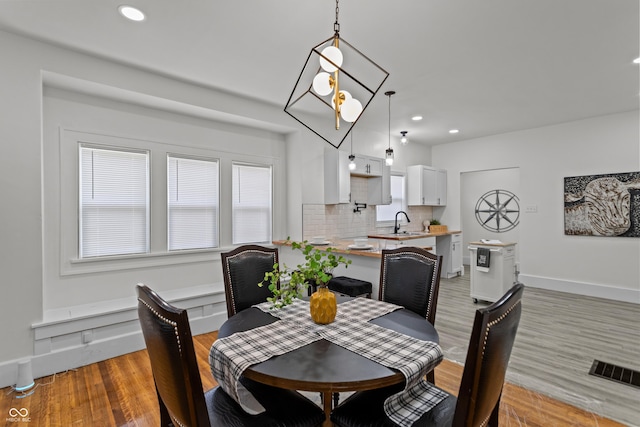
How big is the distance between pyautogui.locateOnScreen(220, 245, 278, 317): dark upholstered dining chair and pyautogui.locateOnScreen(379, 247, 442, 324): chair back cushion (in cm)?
87

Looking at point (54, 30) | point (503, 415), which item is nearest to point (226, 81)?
point (54, 30)

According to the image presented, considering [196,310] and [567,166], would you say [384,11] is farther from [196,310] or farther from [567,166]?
[567,166]

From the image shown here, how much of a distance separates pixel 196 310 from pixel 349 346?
2.64 meters

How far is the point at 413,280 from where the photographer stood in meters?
2.21

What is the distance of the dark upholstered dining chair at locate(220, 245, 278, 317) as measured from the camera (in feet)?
7.48

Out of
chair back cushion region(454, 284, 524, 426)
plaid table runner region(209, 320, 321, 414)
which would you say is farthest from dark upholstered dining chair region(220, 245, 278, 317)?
chair back cushion region(454, 284, 524, 426)

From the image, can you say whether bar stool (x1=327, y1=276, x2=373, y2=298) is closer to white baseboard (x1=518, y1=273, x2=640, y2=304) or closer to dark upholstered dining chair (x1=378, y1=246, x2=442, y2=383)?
dark upholstered dining chair (x1=378, y1=246, x2=442, y2=383)

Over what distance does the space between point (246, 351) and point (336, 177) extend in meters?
3.72

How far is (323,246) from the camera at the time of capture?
12.8 feet

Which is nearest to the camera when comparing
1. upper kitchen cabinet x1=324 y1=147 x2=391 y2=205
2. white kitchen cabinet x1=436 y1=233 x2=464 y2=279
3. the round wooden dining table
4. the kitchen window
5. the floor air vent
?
the round wooden dining table

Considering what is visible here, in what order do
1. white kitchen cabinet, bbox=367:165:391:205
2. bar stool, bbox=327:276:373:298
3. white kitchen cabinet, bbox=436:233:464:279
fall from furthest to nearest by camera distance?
white kitchen cabinet, bbox=436:233:464:279
white kitchen cabinet, bbox=367:165:391:205
bar stool, bbox=327:276:373:298

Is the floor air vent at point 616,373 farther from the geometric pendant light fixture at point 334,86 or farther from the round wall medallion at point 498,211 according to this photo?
the round wall medallion at point 498,211

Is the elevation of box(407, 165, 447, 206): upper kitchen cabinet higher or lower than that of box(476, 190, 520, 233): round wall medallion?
higher

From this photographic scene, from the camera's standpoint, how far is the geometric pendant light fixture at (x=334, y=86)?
1.63 metres
